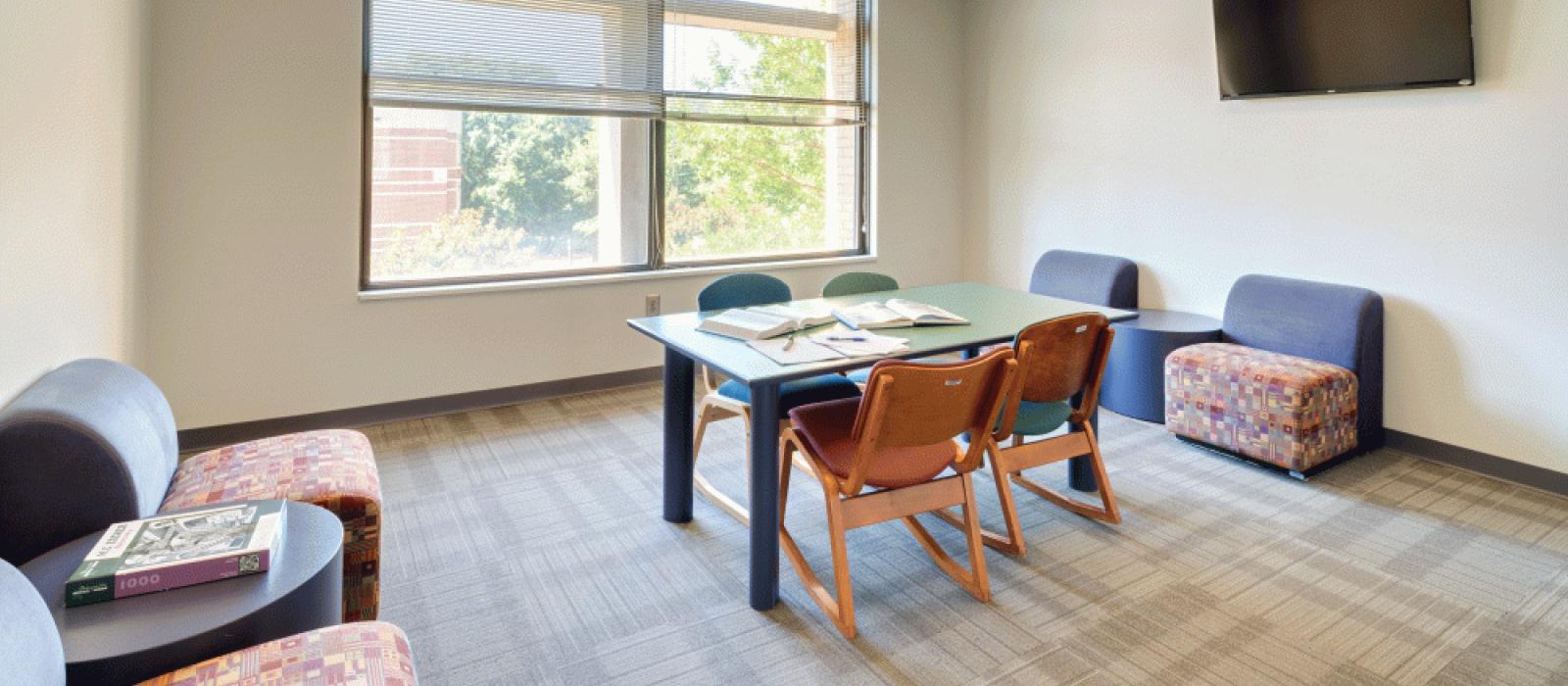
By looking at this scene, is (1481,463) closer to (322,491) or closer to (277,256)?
(322,491)

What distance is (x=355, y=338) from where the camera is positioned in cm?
407

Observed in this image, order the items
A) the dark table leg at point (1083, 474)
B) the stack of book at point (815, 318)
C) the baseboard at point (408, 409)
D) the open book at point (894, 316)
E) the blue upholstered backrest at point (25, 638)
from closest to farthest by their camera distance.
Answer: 1. the blue upholstered backrest at point (25, 638)
2. the stack of book at point (815, 318)
3. the open book at point (894, 316)
4. the dark table leg at point (1083, 474)
5. the baseboard at point (408, 409)

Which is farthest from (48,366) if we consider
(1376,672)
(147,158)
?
(1376,672)

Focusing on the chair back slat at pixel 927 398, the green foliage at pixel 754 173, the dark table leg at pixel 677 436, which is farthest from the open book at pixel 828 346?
the green foliage at pixel 754 173

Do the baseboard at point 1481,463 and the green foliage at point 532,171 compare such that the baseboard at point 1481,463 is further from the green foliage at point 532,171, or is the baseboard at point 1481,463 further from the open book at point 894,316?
the green foliage at point 532,171

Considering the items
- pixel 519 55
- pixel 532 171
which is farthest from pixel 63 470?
pixel 519 55

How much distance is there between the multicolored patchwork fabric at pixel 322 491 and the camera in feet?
6.93

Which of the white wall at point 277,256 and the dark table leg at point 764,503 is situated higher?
the white wall at point 277,256

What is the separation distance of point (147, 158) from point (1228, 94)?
4.78 meters

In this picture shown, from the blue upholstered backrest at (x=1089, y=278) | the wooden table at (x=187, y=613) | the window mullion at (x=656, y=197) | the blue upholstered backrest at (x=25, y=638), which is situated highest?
the window mullion at (x=656, y=197)

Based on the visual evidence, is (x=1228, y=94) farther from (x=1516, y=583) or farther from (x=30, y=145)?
(x=30, y=145)

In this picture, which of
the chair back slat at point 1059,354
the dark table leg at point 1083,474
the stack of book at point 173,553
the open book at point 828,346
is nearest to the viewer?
the stack of book at point 173,553

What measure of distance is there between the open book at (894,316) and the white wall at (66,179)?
7.34ft

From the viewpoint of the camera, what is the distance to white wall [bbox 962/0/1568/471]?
11.0 ft
